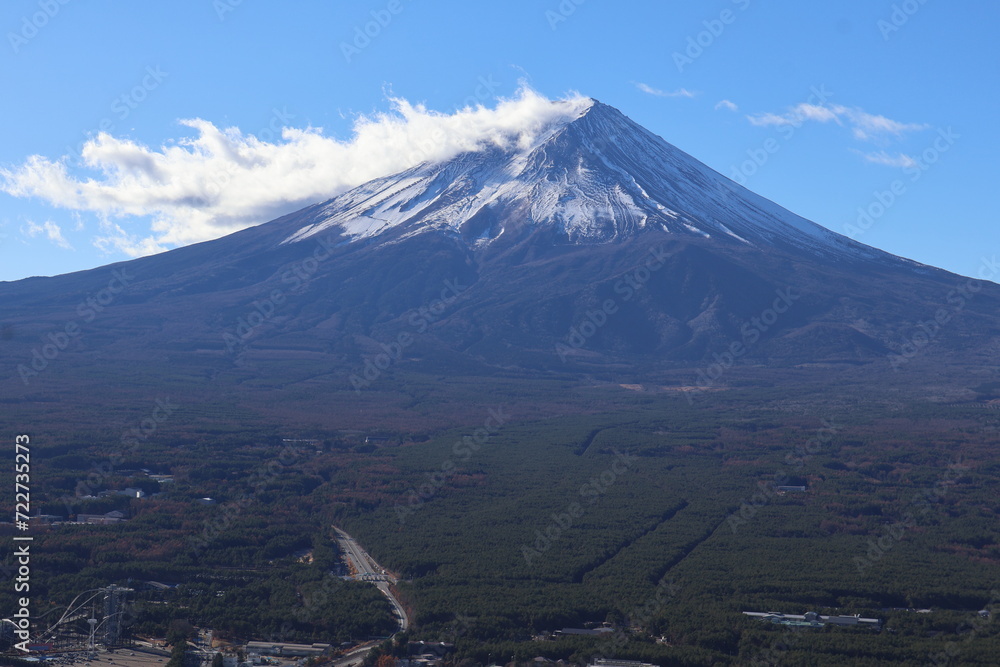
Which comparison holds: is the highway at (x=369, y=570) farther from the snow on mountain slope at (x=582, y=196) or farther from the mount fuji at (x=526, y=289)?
the snow on mountain slope at (x=582, y=196)

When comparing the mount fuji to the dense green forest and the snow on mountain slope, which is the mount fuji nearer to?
the snow on mountain slope

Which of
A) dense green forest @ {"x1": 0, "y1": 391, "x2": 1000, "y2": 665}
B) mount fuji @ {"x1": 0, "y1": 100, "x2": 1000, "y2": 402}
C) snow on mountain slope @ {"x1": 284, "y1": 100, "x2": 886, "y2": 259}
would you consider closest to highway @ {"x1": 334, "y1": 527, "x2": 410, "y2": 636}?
dense green forest @ {"x1": 0, "y1": 391, "x2": 1000, "y2": 665}

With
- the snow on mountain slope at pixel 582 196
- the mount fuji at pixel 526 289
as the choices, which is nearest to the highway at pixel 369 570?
the mount fuji at pixel 526 289

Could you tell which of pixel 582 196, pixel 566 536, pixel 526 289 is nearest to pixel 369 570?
pixel 566 536

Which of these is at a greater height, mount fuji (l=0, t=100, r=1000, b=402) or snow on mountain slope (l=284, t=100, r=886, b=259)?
snow on mountain slope (l=284, t=100, r=886, b=259)

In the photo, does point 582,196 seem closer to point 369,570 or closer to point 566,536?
point 566,536
